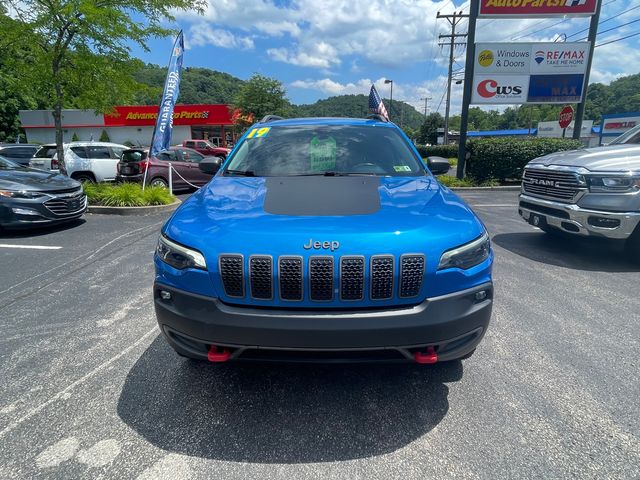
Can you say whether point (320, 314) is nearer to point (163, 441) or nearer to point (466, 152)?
point (163, 441)

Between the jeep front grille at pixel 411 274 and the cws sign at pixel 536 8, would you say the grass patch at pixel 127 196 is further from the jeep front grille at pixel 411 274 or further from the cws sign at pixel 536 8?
the cws sign at pixel 536 8

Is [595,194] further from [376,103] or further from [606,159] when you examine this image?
[376,103]

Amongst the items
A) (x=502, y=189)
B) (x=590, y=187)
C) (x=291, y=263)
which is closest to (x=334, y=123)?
(x=291, y=263)

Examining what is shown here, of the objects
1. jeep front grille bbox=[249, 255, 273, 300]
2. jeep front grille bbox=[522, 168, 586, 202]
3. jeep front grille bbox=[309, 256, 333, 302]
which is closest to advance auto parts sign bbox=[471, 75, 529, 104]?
jeep front grille bbox=[522, 168, 586, 202]

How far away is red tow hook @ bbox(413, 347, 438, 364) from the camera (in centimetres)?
203

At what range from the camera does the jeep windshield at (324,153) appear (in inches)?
126

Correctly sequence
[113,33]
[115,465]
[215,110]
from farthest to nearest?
[215,110] → [113,33] → [115,465]

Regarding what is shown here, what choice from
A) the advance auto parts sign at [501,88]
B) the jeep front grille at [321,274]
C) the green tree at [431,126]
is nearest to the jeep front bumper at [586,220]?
the jeep front grille at [321,274]

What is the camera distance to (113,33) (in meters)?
9.23

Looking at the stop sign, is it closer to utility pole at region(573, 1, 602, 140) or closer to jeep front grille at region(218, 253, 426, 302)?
utility pole at region(573, 1, 602, 140)

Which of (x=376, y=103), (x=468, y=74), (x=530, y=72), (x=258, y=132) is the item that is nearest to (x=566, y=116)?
(x=530, y=72)

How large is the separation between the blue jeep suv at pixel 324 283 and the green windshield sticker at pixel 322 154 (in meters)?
0.95

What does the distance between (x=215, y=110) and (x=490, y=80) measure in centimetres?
3262

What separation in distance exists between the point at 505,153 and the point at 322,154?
1176cm
